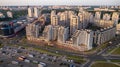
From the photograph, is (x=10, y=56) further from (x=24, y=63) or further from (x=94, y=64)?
(x=94, y=64)

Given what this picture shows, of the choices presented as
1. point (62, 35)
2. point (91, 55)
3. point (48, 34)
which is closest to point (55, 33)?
point (48, 34)

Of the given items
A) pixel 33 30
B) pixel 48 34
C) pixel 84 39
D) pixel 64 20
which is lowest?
pixel 84 39

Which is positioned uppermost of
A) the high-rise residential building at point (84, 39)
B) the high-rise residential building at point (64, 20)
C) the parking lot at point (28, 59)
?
the high-rise residential building at point (64, 20)

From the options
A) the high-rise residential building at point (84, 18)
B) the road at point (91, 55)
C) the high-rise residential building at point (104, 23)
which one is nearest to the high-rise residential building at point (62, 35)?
the road at point (91, 55)

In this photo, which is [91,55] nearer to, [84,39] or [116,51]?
[84,39]

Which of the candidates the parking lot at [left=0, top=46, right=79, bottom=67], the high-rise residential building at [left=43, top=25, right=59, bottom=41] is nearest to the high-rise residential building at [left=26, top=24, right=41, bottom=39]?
the high-rise residential building at [left=43, top=25, right=59, bottom=41]

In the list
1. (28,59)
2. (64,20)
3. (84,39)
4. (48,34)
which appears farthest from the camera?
(64,20)

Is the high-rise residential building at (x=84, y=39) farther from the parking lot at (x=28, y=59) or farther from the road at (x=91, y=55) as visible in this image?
the parking lot at (x=28, y=59)

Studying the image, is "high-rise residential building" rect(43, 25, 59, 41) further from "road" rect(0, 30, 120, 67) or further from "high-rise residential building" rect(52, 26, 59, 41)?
"road" rect(0, 30, 120, 67)

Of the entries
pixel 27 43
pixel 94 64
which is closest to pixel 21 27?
pixel 27 43
